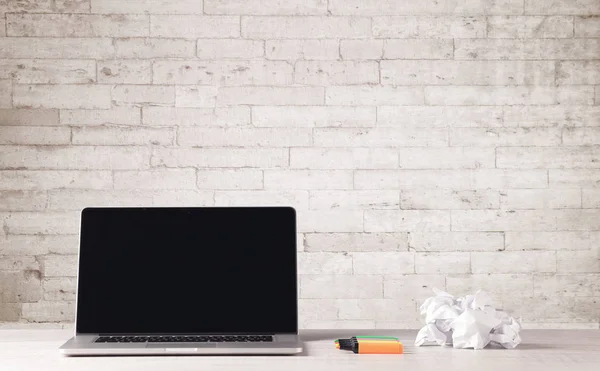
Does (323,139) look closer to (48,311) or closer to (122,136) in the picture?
(122,136)

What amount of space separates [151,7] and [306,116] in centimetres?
76

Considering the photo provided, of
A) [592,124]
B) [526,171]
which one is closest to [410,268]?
[526,171]

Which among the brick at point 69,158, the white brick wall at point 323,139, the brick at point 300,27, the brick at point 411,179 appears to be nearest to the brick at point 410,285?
the white brick wall at point 323,139

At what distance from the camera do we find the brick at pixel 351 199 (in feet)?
8.87

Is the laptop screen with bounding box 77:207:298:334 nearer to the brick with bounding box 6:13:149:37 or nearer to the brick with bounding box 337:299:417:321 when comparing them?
the brick with bounding box 337:299:417:321

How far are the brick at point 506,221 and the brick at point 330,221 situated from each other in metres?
0.44

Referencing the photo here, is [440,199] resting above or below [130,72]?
below

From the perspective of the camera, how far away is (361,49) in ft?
8.89

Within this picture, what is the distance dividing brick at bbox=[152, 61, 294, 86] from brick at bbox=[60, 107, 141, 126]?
167 mm

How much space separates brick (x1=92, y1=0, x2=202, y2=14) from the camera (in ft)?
8.86

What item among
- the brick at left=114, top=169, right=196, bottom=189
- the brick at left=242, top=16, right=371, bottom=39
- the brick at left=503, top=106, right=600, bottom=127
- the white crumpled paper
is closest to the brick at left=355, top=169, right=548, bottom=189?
the brick at left=503, top=106, right=600, bottom=127

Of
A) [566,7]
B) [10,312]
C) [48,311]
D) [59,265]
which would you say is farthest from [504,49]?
[10,312]

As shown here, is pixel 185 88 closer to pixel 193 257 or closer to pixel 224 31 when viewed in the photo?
pixel 224 31

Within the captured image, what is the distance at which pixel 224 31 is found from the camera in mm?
2703
